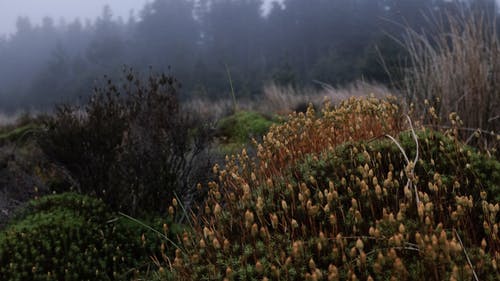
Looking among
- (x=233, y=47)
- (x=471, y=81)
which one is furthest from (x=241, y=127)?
(x=233, y=47)

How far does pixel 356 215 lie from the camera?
1.96m

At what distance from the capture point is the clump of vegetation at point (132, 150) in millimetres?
4465

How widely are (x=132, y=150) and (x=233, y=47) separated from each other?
2542 inches

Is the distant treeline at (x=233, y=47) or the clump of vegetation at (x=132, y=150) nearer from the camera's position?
the clump of vegetation at (x=132, y=150)

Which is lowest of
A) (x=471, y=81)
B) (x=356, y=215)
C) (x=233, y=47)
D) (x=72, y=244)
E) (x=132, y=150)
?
(x=233, y=47)

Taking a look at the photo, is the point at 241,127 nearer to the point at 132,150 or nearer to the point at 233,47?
the point at 132,150

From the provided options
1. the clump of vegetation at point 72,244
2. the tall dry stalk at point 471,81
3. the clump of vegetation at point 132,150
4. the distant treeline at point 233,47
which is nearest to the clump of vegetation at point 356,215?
the clump of vegetation at point 72,244

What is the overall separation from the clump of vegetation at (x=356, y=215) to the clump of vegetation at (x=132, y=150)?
56.0 inches

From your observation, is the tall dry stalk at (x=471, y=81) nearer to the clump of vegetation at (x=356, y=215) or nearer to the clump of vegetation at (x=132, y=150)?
the clump of vegetation at (x=356, y=215)

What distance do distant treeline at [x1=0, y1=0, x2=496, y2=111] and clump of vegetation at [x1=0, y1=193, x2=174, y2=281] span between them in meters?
30.9

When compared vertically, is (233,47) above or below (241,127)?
below

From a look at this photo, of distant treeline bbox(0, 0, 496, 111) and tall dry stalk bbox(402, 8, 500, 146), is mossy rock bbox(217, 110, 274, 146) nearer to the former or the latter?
tall dry stalk bbox(402, 8, 500, 146)

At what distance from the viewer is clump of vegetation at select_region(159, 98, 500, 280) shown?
6.20 feet

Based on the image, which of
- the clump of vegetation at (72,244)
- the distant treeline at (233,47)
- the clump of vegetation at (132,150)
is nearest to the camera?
the clump of vegetation at (72,244)
